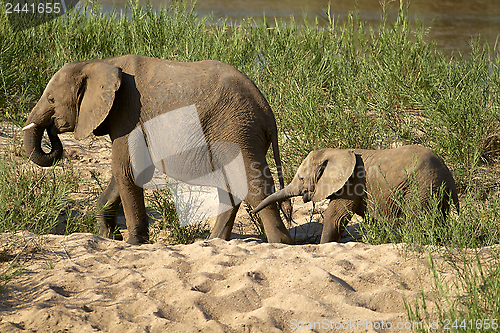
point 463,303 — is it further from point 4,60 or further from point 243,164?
point 4,60

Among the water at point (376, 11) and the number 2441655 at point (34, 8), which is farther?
the water at point (376, 11)

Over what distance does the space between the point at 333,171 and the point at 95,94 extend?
201cm

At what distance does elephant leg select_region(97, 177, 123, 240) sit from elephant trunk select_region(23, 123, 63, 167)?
1.75 ft

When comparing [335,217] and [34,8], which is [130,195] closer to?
[335,217]

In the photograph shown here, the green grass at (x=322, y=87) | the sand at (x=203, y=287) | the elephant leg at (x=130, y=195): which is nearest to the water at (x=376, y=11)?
the green grass at (x=322, y=87)

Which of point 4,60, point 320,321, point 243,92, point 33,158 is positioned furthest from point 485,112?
point 4,60

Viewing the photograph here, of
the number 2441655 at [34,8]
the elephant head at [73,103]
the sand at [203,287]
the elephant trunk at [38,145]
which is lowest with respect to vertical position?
the sand at [203,287]

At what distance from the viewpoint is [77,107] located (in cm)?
468

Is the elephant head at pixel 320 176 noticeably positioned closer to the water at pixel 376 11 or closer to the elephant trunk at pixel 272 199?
the elephant trunk at pixel 272 199

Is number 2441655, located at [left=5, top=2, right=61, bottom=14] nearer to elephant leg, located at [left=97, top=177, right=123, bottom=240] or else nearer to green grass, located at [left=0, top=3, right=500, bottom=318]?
green grass, located at [left=0, top=3, right=500, bottom=318]

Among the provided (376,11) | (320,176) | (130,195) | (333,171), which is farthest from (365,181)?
(376,11)

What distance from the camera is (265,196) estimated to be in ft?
14.7

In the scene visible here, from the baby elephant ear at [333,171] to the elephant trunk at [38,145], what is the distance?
90.0 inches

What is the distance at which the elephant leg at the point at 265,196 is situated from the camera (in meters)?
4.42
